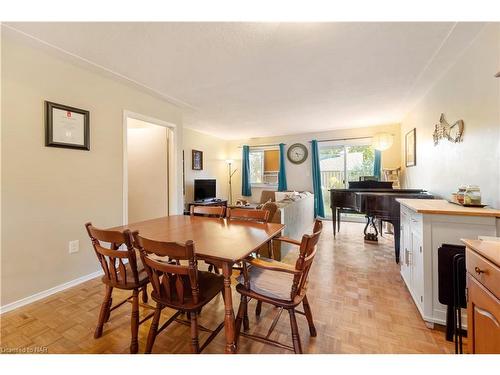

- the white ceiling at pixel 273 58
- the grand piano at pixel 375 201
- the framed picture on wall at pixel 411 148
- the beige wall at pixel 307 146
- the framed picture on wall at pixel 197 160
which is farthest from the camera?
the framed picture on wall at pixel 197 160

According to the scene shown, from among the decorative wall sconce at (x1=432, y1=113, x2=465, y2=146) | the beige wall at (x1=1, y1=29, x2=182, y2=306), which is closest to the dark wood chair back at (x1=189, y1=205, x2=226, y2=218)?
the beige wall at (x1=1, y1=29, x2=182, y2=306)

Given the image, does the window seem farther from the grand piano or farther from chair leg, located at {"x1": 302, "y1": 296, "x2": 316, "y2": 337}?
chair leg, located at {"x1": 302, "y1": 296, "x2": 316, "y2": 337}

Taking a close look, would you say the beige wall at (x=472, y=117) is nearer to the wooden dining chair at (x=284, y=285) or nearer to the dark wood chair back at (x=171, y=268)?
the wooden dining chair at (x=284, y=285)

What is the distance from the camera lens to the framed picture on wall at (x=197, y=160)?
221 inches

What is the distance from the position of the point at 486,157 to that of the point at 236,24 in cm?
234

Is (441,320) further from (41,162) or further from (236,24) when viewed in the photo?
(41,162)

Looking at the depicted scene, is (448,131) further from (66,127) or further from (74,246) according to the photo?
(74,246)

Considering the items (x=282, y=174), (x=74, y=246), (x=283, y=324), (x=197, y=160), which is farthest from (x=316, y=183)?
(x=74, y=246)

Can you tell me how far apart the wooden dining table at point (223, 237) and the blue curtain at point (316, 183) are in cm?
421

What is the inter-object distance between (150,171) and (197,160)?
2.06 metres

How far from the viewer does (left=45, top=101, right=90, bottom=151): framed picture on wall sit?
2.09 m

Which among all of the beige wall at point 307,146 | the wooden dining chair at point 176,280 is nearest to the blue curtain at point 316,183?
the beige wall at point 307,146
